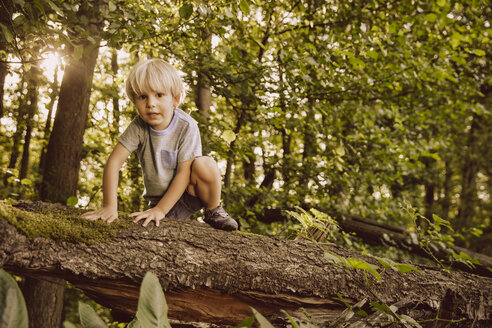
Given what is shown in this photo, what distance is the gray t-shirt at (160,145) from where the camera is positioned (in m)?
2.69

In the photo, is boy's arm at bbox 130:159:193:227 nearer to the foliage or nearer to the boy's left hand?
the boy's left hand

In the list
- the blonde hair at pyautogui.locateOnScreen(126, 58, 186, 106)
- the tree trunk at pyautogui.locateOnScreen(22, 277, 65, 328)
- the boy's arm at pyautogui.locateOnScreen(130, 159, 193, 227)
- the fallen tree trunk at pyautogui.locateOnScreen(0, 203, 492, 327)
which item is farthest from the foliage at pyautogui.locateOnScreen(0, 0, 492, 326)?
the tree trunk at pyautogui.locateOnScreen(22, 277, 65, 328)

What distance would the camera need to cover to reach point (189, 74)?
388 centimetres

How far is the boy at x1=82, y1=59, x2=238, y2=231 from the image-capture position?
253 centimetres

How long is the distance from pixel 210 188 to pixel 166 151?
0.48 metres

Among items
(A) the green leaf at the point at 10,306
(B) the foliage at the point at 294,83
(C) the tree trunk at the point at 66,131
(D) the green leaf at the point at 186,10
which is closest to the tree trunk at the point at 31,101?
(B) the foliage at the point at 294,83

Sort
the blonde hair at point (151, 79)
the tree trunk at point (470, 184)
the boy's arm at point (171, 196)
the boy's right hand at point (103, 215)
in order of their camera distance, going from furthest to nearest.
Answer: the tree trunk at point (470, 184)
the blonde hair at point (151, 79)
the boy's arm at point (171, 196)
the boy's right hand at point (103, 215)

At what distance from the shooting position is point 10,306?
25.0 inches

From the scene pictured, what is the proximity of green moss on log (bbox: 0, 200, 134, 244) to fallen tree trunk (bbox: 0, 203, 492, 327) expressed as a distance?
15mm

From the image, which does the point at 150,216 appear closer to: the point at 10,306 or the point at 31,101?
the point at 10,306

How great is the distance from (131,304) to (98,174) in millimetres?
5356

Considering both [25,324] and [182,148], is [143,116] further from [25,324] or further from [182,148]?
[25,324]

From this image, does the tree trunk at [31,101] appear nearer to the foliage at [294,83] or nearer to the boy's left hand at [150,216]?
the foliage at [294,83]

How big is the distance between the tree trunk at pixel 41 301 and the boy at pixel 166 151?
2330mm
